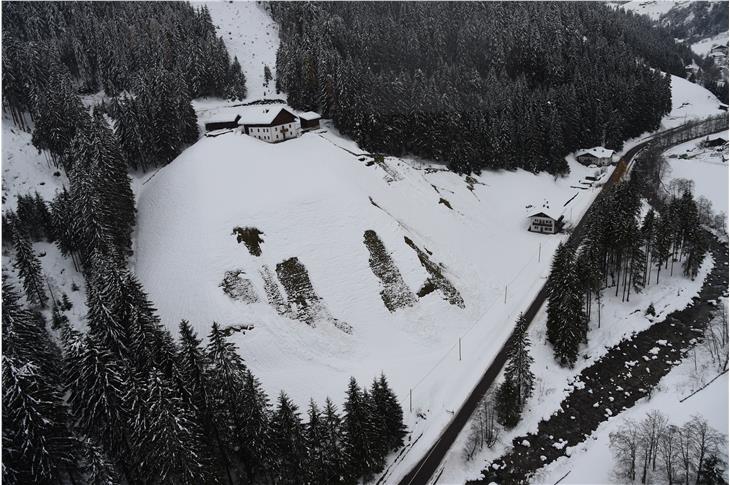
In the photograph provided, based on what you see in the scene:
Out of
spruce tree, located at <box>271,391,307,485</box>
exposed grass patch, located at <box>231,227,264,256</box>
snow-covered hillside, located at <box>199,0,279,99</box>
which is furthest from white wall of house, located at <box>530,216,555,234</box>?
snow-covered hillside, located at <box>199,0,279,99</box>

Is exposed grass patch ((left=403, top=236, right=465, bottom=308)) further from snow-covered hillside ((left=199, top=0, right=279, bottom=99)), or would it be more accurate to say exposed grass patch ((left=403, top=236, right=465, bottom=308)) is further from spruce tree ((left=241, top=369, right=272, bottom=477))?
snow-covered hillside ((left=199, top=0, right=279, bottom=99))

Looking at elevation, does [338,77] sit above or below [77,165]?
above

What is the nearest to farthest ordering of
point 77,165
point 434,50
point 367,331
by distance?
point 367,331, point 77,165, point 434,50

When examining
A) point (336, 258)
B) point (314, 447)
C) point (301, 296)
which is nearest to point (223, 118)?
point (336, 258)

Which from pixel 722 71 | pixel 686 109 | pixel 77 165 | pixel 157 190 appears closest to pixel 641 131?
pixel 686 109

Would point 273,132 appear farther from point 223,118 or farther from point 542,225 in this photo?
point 542,225

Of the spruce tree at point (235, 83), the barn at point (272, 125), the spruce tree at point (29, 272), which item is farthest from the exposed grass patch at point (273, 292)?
the spruce tree at point (235, 83)

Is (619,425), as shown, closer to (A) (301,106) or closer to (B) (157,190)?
(B) (157,190)
